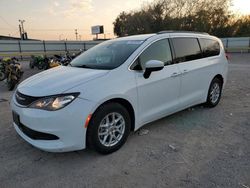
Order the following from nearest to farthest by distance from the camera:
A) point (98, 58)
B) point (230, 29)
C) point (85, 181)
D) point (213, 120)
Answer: point (85, 181)
point (98, 58)
point (213, 120)
point (230, 29)

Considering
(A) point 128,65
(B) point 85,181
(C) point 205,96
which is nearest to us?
(B) point 85,181

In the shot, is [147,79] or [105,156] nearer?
[105,156]

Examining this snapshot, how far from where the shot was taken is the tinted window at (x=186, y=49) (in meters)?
4.07

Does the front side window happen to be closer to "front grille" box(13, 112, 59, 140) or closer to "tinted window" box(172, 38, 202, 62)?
"tinted window" box(172, 38, 202, 62)

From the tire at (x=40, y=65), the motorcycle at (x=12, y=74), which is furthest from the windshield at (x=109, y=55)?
the tire at (x=40, y=65)

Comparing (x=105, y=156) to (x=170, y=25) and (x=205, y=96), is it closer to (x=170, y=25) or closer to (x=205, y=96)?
(x=205, y=96)

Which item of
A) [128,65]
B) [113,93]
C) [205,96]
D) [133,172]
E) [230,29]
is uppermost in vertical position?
[230,29]

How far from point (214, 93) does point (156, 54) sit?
2.18m

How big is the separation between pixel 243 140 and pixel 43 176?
3011 millimetres

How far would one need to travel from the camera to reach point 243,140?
353 cm

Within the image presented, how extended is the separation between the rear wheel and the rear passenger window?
2.00 ft

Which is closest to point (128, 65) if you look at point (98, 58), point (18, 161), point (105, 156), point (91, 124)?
point (98, 58)

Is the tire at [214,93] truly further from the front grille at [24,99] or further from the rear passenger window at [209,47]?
the front grille at [24,99]

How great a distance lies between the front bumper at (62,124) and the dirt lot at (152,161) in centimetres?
34
